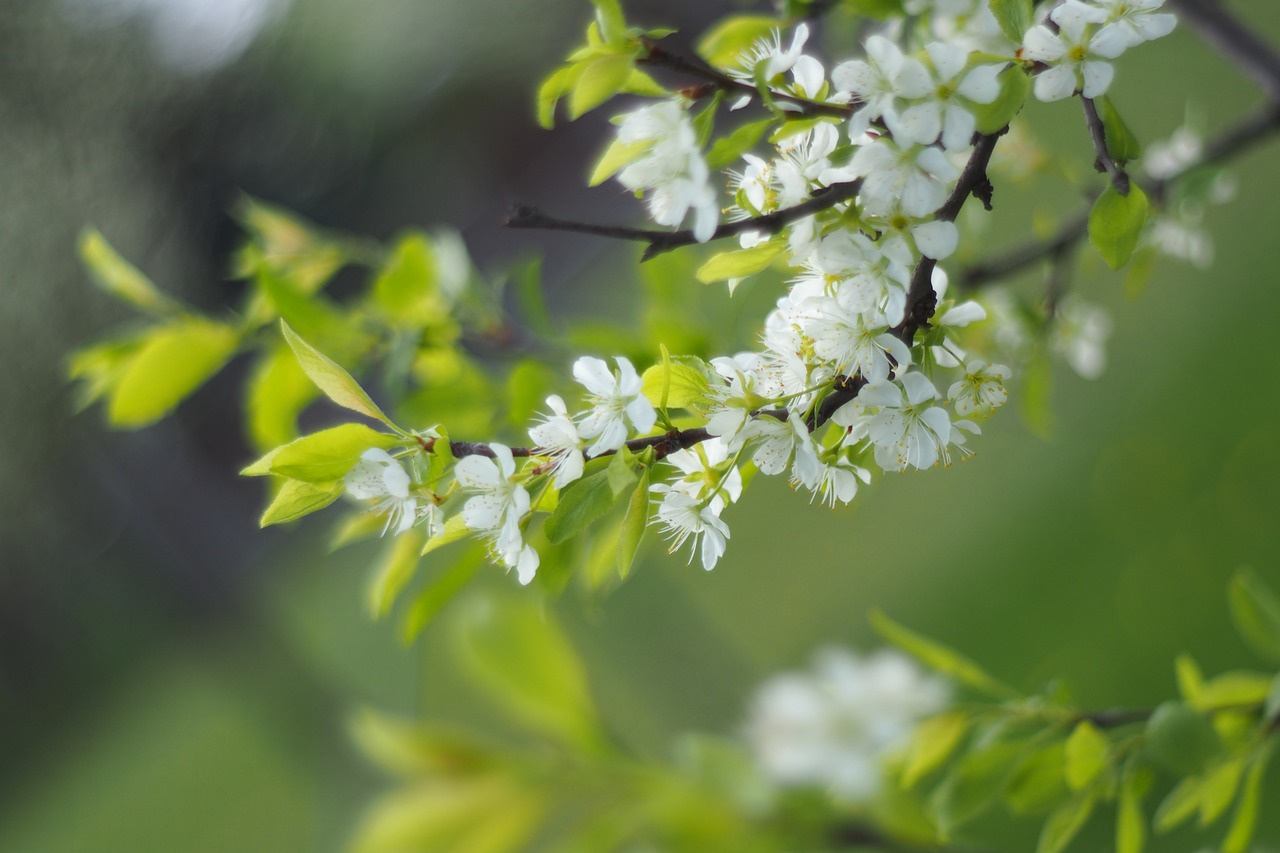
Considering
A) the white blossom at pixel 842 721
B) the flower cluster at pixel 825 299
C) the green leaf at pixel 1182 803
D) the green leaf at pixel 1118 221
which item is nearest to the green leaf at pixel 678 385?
the flower cluster at pixel 825 299

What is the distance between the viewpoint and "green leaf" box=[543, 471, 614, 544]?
0.22 metres

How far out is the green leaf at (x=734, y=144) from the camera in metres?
0.23

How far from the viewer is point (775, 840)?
0.49 metres

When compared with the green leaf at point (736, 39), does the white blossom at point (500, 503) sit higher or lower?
lower

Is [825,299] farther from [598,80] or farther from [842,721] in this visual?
[842,721]

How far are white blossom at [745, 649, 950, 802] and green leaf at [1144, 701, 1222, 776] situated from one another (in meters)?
0.24

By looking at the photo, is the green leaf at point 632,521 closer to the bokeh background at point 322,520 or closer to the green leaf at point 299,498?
the green leaf at point 299,498

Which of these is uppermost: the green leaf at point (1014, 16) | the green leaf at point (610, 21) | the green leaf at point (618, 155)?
the green leaf at point (610, 21)

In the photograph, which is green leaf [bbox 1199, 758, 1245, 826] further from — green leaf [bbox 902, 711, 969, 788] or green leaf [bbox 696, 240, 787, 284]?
green leaf [bbox 696, 240, 787, 284]

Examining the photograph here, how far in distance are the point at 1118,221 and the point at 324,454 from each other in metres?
0.21

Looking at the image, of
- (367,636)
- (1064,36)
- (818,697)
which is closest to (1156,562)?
(818,697)

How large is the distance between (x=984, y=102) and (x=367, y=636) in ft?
3.90

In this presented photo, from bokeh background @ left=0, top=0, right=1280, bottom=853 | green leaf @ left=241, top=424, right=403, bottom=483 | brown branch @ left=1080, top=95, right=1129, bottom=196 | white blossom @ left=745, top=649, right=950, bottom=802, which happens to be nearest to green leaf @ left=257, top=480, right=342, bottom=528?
green leaf @ left=241, top=424, right=403, bottom=483

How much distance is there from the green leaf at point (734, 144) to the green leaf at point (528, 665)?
0.35 m
